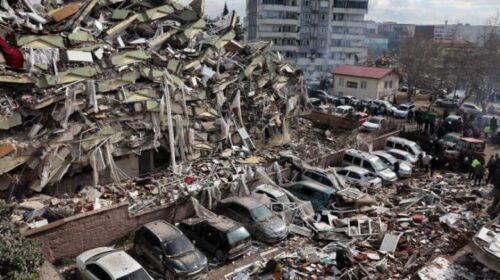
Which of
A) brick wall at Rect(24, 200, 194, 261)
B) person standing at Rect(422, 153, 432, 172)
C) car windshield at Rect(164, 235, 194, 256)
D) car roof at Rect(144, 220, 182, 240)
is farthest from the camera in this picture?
person standing at Rect(422, 153, 432, 172)

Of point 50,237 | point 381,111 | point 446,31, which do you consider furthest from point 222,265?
point 446,31

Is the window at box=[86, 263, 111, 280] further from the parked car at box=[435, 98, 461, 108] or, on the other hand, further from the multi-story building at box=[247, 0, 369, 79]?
the multi-story building at box=[247, 0, 369, 79]

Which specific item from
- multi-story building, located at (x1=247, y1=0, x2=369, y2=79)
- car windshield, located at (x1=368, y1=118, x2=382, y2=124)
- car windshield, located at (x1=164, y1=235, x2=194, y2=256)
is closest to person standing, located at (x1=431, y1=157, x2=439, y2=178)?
car windshield, located at (x1=368, y1=118, x2=382, y2=124)

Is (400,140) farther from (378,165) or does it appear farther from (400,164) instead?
(378,165)

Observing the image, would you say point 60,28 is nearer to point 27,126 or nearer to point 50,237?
point 27,126

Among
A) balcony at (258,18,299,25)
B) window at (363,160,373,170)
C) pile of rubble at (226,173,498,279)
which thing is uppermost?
balcony at (258,18,299,25)

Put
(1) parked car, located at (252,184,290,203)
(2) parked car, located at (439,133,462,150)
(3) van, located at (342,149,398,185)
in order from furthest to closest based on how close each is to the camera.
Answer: (2) parked car, located at (439,133,462,150), (3) van, located at (342,149,398,185), (1) parked car, located at (252,184,290,203)
